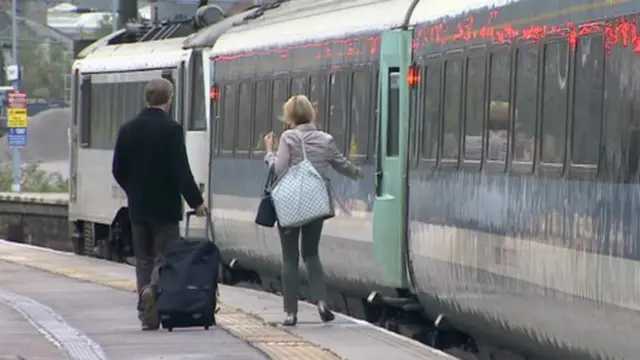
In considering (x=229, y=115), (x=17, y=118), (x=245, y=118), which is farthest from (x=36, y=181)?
(x=245, y=118)

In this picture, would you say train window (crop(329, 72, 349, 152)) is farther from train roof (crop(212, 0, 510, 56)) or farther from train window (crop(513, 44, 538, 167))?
train window (crop(513, 44, 538, 167))

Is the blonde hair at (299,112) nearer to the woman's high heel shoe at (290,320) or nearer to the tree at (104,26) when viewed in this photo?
the woman's high heel shoe at (290,320)

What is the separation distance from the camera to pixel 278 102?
1772 cm

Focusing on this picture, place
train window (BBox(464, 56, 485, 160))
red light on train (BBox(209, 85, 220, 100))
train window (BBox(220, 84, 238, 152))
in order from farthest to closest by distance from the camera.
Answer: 1. red light on train (BBox(209, 85, 220, 100))
2. train window (BBox(220, 84, 238, 152))
3. train window (BBox(464, 56, 485, 160))

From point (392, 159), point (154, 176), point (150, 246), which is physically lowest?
point (150, 246)

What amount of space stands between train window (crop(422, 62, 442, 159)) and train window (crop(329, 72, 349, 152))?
2.06m

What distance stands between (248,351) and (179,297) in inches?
43.2

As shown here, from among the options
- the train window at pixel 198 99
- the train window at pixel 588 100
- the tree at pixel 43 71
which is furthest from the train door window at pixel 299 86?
the tree at pixel 43 71

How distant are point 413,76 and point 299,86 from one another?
3213 mm

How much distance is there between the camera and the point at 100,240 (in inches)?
993

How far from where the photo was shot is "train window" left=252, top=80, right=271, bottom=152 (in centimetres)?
1808

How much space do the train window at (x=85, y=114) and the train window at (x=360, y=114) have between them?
10.6 m

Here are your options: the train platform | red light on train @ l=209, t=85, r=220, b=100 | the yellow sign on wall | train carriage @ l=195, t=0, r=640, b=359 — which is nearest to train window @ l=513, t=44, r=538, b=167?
train carriage @ l=195, t=0, r=640, b=359

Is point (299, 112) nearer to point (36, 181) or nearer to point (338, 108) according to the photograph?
point (338, 108)
